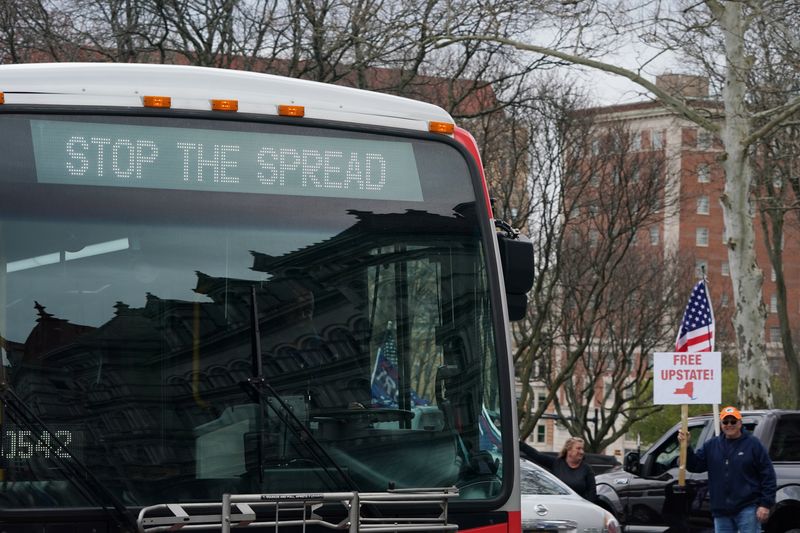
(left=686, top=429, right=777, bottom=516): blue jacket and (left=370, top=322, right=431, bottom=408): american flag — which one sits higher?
(left=370, top=322, right=431, bottom=408): american flag

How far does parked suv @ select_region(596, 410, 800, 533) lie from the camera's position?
503 inches

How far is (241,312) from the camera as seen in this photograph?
18.5ft

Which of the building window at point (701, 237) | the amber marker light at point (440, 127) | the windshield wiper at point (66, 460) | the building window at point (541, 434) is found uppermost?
the building window at point (701, 237)

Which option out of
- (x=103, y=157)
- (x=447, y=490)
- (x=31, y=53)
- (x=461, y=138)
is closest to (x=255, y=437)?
(x=447, y=490)

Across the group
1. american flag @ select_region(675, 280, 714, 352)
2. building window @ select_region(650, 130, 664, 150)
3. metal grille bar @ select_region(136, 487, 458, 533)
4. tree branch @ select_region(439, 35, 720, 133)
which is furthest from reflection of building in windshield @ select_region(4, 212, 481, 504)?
building window @ select_region(650, 130, 664, 150)

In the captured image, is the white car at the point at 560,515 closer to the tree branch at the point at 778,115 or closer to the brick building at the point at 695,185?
the tree branch at the point at 778,115

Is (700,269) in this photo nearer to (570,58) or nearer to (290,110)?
(570,58)

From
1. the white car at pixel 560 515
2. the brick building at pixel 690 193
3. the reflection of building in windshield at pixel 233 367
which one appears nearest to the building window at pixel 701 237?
the brick building at pixel 690 193

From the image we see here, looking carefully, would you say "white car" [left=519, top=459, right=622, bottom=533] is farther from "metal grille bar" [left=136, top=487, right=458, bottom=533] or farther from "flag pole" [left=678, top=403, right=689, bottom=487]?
"metal grille bar" [left=136, top=487, right=458, bottom=533]

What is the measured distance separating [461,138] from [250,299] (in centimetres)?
139

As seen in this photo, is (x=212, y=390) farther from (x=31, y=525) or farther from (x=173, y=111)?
(x=173, y=111)

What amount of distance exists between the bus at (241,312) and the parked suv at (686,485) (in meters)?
7.53

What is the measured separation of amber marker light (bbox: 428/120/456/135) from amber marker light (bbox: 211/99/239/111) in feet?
3.08

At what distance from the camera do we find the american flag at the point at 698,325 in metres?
15.1
